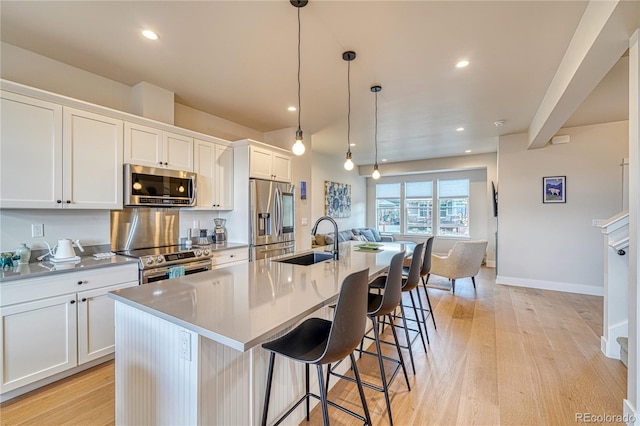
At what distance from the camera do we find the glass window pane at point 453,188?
7.47m

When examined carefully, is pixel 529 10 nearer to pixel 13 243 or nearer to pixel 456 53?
pixel 456 53

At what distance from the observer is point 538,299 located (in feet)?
13.8

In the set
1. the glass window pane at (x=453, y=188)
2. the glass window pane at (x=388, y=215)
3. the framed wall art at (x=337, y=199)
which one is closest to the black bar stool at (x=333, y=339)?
the framed wall art at (x=337, y=199)

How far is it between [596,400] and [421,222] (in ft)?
20.8

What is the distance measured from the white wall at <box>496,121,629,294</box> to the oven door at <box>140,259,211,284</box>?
5.08 m

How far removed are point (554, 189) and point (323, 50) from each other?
4645mm

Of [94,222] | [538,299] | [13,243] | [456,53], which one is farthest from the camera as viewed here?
[538,299]

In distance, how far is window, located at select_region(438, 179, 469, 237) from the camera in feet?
24.5

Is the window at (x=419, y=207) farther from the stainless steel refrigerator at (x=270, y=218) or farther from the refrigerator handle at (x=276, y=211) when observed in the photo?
the refrigerator handle at (x=276, y=211)

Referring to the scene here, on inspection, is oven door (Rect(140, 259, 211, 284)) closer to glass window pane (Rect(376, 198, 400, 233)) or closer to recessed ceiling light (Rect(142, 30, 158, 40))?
recessed ceiling light (Rect(142, 30, 158, 40))

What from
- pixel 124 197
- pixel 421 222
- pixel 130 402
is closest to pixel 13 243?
pixel 124 197

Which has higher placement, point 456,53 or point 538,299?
point 456,53

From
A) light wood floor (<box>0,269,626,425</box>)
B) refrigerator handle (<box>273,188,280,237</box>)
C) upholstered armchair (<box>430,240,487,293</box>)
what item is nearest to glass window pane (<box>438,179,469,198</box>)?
upholstered armchair (<box>430,240,487,293</box>)

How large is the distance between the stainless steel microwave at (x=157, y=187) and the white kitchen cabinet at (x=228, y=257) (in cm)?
69
